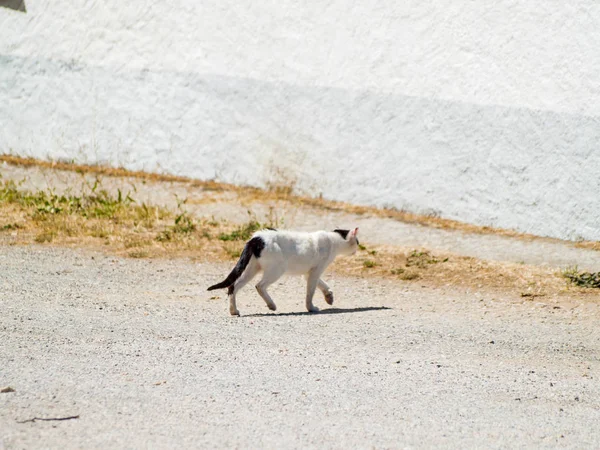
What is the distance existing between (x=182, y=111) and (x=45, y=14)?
9.81 feet

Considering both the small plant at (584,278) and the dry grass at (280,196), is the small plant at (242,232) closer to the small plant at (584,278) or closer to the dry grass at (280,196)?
the dry grass at (280,196)

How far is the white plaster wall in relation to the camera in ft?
38.8

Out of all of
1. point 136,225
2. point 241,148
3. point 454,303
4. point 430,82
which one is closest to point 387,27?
point 430,82

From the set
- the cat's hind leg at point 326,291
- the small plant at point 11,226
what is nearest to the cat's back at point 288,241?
the cat's hind leg at point 326,291

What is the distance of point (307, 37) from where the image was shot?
13.3 metres

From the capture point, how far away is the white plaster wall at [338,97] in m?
11.8

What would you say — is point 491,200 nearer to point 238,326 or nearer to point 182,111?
point 182,111

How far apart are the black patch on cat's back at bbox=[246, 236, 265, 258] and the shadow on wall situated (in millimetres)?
8989

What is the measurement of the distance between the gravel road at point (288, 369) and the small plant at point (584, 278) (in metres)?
0.60

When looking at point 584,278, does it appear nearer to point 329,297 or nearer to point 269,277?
point 329,297

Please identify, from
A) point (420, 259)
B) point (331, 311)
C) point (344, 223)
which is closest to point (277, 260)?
point (331, 311)

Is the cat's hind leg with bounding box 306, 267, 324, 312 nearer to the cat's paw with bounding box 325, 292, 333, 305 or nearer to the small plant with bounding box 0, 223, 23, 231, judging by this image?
the cat's paw with bounding box 325, 292, 333, 305

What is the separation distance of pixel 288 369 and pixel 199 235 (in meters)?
5.60

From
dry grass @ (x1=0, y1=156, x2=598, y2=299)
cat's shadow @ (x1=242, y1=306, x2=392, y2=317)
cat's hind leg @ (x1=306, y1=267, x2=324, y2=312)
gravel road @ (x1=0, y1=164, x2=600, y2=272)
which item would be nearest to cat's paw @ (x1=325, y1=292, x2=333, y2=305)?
cat's shadow @ (x1=242, y1=306, x2=392, y2=317)
